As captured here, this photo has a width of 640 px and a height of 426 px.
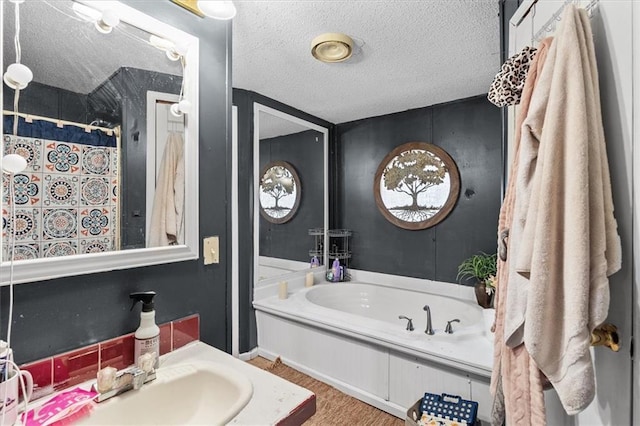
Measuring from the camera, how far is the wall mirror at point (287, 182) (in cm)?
287

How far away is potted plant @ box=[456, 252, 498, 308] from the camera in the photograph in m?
2.15

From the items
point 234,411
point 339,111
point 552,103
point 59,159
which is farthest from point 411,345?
point 339,111

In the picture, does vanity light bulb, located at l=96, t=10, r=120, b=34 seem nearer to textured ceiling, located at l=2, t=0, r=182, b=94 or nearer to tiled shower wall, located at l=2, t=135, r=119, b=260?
textured ceiling, located at l=2, t=0, r=182, b=94

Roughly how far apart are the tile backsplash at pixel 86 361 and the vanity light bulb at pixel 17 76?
723 mm

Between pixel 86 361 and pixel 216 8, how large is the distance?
1.26 meters

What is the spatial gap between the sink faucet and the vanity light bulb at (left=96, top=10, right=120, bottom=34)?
1023 millimetres

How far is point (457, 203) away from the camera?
2.80m

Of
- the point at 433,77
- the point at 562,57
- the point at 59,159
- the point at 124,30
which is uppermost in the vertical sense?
the point at 433,77

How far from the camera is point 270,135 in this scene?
10.1ft

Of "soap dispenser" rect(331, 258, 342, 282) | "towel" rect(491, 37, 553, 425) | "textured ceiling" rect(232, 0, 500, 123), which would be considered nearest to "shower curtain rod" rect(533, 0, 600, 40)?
"towel" rect(491, 37, 553, 425)

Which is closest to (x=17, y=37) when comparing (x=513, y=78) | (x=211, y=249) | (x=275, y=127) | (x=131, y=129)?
(x=131, y=129)

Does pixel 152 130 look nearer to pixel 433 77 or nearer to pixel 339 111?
pixel 433 77

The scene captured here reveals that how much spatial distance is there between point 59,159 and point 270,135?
2.33 m

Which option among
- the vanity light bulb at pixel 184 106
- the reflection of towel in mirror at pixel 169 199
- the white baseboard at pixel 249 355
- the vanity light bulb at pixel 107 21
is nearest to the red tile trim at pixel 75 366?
the reflection of towel in mirror at pixel 169 199
